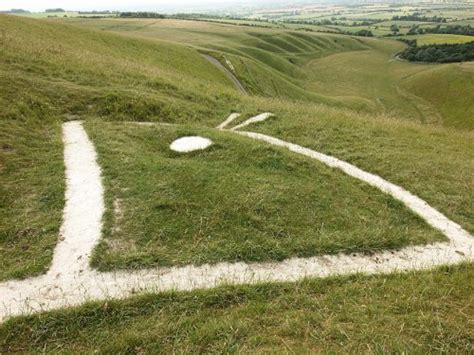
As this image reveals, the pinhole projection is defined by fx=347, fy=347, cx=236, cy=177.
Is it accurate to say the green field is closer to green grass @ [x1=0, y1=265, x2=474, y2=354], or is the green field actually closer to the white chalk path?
green grass @ [x1=0, y1=265, x2=474, y2=354]

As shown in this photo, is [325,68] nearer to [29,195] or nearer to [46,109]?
[46,109]

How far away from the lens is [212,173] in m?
13.0

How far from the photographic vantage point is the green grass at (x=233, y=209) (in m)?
9.44

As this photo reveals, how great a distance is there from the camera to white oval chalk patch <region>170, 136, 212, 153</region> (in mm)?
15572

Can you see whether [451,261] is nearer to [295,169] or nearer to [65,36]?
[295,169]

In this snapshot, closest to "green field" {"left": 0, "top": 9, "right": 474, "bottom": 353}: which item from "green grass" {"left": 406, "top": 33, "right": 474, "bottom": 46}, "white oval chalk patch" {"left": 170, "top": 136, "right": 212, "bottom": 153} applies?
"white oval chalk patch" {"left": 170, "top": 136, "right": 212, "bottom": 153}

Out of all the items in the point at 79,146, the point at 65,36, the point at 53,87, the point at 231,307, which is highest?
the point at 65,36

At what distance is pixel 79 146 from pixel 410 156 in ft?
51.1

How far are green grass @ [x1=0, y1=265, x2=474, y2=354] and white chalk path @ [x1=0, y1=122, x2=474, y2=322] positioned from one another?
18.2 inches

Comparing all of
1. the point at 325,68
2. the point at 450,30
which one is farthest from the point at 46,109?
the point at 450,30

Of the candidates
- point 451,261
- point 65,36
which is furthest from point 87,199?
point 65,36

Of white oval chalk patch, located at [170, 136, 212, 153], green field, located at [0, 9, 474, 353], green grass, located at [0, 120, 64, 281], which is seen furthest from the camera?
white oval chalk patch, located at [170, 136, 212, 153]

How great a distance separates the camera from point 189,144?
16.0m

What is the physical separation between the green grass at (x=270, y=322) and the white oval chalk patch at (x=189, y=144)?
8778 millimetres
